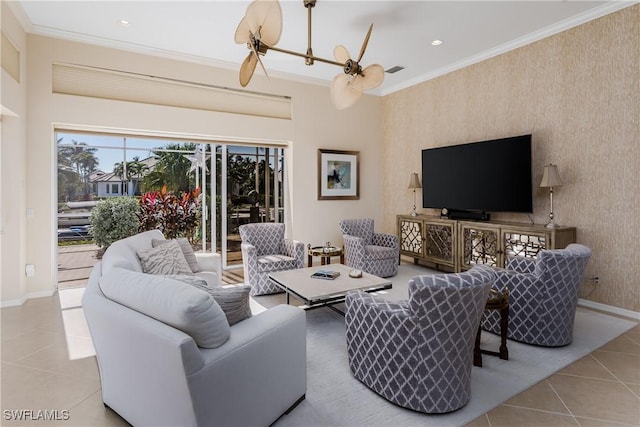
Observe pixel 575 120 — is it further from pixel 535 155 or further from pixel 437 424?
pixel 437 424

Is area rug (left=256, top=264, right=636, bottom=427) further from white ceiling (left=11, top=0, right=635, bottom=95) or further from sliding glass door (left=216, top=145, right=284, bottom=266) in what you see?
white ceiling (left=11, top=0, right=635, bottom=95)

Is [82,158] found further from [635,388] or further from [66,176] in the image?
[635,388]

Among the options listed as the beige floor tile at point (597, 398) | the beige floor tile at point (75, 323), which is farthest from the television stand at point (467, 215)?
the beige floor tile at point (75, 323)

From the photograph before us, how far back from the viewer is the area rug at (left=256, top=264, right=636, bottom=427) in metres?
2.04

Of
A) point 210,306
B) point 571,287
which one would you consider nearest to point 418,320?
point 210,306

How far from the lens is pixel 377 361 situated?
2236mm

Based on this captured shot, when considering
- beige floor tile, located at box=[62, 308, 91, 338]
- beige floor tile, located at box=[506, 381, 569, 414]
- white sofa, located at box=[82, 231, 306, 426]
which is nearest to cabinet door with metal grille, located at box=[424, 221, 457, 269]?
beige floor tile, located at box=[506, 381, 569, 414]

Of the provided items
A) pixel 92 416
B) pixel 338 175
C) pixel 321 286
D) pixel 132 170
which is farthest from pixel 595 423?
pixel 132 170

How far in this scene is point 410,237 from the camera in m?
5.90

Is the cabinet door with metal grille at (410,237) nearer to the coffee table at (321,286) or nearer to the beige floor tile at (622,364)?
A: the coffee table at (321,286)

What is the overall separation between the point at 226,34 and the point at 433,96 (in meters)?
3.42

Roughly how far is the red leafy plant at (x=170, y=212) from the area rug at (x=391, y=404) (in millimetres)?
3229

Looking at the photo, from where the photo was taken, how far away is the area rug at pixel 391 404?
204 centimetres

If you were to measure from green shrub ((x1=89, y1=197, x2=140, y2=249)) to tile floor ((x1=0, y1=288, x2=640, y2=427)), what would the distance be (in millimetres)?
2161
